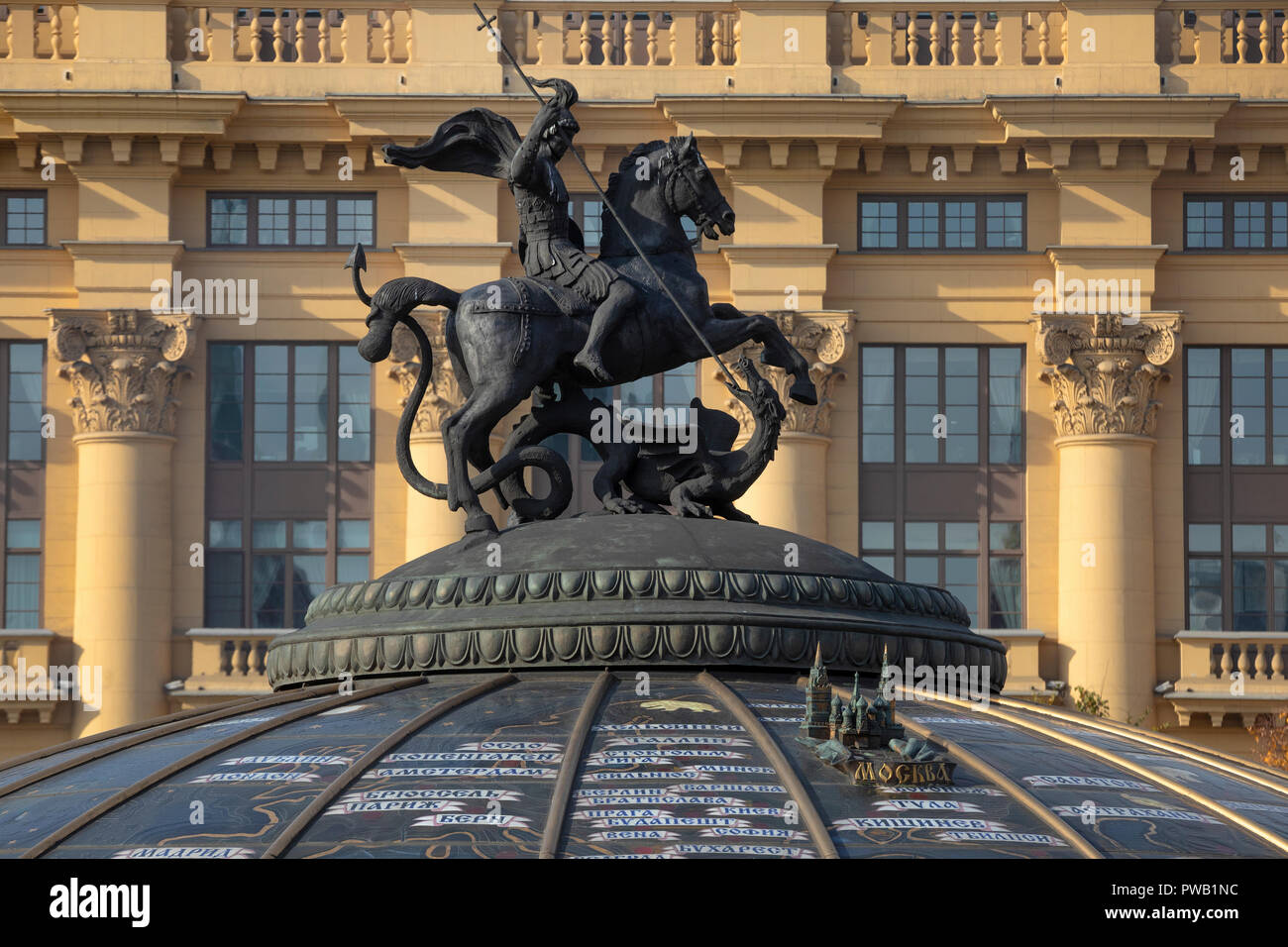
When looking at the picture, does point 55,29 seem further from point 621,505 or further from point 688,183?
point 621,505

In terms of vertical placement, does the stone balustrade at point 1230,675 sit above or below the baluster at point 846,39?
below

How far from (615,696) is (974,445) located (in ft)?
129

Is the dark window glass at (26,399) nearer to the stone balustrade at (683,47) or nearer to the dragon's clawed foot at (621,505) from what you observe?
the stone balustrade at (683,47)

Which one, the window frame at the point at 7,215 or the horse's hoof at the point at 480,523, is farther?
the window frame at the point at 7,215

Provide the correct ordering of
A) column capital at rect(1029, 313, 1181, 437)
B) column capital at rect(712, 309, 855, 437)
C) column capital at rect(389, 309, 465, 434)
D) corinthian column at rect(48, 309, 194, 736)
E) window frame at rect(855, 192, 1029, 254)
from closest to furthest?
column capital at rect(389, 309, 465, 434) < corinthian column at rect(48, 309, 194, 736) < column capital at rect(712, 309, 855, 437) < column capital at rect(1029, 313, 1181, 437) < window frame at rect(855, 192, 1029, 254)

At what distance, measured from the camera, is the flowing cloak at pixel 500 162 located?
43.0 feet

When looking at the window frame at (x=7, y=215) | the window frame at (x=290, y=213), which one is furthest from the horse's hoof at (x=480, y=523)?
the window frame at (x=7, y=215)

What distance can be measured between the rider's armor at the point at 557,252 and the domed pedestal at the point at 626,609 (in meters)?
1.47

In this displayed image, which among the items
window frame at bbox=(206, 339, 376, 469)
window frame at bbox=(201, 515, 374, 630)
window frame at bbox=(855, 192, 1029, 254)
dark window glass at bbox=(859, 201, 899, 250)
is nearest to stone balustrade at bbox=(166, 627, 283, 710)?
window frame at bbox=(201, 515, 374, 630)

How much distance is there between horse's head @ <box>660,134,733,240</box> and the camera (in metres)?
13.6

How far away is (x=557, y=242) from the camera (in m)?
13.2

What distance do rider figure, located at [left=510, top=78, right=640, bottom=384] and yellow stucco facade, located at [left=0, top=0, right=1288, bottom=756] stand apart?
114 feet

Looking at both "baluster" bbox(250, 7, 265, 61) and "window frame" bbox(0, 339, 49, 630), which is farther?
"baluster" bbox(250, 7, 265, 61)

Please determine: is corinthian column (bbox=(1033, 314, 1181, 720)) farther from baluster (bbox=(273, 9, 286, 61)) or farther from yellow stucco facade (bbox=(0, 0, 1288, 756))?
baluster (bbox=(273, 9, 286, 61))
